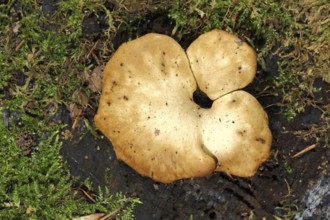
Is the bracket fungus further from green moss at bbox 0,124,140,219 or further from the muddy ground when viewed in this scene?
green moss at bbox 0,124,140,219

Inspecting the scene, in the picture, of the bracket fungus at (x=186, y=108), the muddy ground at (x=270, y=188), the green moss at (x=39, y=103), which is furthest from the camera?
the green moss at (x=39, y=103)

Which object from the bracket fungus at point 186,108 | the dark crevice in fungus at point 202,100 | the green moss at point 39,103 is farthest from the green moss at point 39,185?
the dark crevice in fungus at point 202,100

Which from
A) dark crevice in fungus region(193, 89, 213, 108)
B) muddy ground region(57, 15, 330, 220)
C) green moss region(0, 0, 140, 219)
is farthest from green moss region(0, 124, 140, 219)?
dark crevice in fungus region(193, 89, 213, 108)

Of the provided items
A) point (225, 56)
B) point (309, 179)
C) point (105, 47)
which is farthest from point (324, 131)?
point (105, 47)

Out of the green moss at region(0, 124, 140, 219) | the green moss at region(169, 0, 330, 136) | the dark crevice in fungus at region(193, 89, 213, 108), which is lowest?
the green moss at region(0, 124, 140, 219)

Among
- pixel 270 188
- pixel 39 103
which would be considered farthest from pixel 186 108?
pixel 39 103

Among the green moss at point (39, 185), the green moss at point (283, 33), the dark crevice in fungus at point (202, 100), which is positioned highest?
the green moss at point (283, 33)

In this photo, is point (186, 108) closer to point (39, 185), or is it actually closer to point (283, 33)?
point (283, 33)

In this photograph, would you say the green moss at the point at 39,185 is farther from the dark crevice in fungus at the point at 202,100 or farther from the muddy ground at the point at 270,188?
the dark crevice in fungus at the point at 202,100

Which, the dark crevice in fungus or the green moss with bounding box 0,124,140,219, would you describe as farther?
the green moss with bounding box 0,124,140,219
